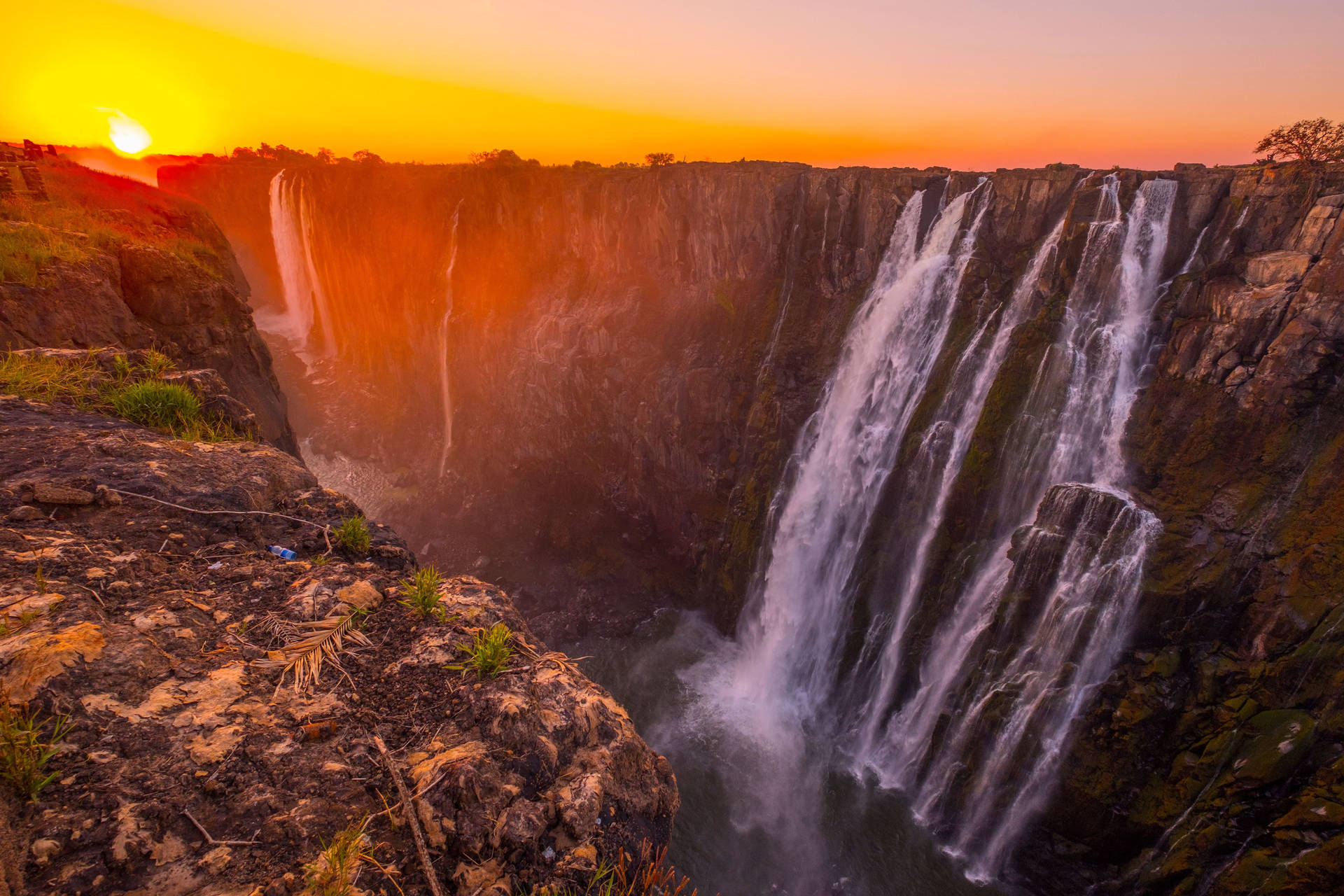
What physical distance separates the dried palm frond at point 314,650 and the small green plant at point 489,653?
69cm

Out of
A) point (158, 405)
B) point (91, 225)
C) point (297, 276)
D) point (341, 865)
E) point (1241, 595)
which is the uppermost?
point (91, 225)

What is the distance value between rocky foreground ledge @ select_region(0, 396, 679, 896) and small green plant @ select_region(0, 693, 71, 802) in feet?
0.10

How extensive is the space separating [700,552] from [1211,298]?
17280 millimetres

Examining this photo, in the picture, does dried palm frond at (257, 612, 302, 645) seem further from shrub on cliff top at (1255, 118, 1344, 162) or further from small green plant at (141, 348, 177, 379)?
shrub on cliff top at (1255, 118, 1344, 162)

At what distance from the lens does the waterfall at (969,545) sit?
12.4 metres

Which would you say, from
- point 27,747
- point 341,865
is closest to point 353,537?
point 27,747

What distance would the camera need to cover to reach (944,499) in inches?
612

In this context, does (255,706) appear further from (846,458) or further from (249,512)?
(846,458)

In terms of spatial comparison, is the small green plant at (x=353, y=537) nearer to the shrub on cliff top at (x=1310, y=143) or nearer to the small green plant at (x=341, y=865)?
the small green plant at (x=341, y=865)

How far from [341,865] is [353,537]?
3.04 m

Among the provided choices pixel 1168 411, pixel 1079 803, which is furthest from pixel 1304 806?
pixel 1168 411

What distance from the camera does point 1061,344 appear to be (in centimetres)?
1453

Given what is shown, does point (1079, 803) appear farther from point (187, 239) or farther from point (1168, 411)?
point (187, 239)

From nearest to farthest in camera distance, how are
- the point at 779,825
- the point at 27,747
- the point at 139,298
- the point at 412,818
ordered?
the point at 27,747 → the point at 412,818 → the point at 139,298 → the point at 779,825
